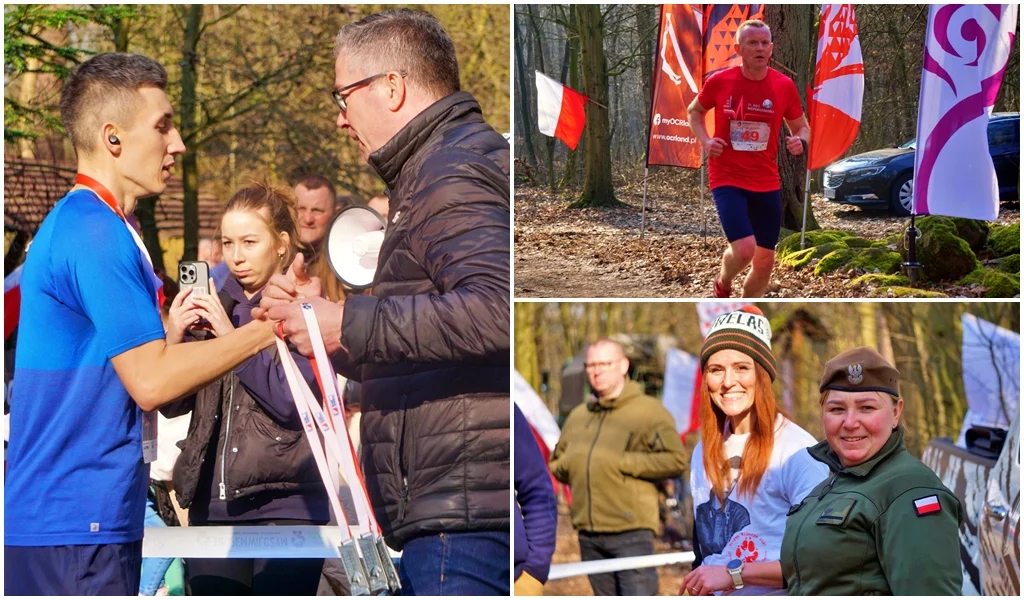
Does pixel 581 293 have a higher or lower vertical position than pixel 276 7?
lower

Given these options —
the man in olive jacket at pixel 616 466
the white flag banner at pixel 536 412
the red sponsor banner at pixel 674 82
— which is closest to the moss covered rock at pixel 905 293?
the red sponsor banner at pixel 674 82

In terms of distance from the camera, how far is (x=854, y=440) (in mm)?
2984

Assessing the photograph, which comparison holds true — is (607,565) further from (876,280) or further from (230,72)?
(230,72)

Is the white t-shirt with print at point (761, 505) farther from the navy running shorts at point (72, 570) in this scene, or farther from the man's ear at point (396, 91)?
the navy running shorts at point (72, 570)

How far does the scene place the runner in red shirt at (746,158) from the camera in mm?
4148

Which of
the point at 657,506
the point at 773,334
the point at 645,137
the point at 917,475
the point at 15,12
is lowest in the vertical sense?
the point at 657,506

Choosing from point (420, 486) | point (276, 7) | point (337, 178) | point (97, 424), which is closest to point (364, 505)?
point (420, 486)

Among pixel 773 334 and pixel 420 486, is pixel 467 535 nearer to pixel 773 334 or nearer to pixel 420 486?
pixel 420 486

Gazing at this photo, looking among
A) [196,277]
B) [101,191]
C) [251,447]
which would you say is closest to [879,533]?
[251,447]

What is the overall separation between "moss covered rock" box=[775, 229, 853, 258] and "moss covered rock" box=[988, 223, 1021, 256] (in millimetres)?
570

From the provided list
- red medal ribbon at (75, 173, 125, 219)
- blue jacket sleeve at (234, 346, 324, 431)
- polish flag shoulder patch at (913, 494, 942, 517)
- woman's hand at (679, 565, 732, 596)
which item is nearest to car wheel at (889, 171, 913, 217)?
woman's hand at (679, 565, 732, 596)

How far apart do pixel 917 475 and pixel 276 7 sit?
163 inches

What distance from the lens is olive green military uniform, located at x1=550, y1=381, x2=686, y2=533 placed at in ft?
14.5

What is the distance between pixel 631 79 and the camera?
164 inches
